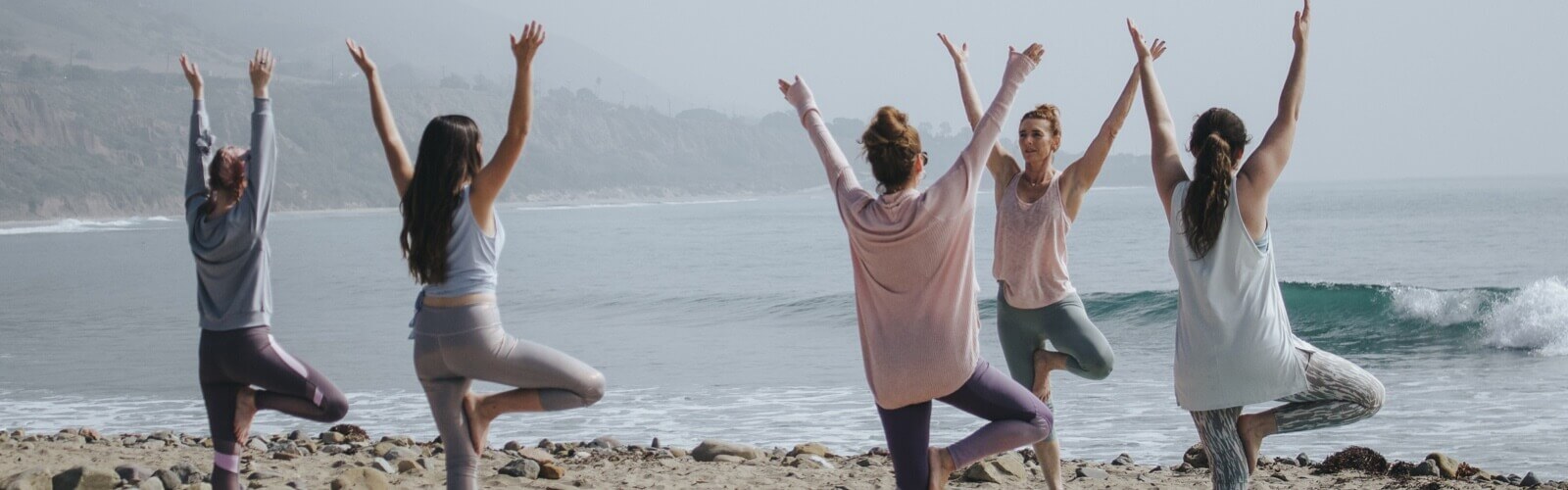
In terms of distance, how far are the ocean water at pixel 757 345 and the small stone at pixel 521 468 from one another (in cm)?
237

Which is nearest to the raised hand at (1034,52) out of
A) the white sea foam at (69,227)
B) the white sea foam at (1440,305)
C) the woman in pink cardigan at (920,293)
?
the woman in pink cardigan at (920,293)

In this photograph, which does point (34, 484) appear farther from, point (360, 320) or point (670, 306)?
point (670, 306)

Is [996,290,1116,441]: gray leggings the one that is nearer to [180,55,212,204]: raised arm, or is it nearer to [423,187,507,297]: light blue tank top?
[423,187,507,297]: light blue tank top

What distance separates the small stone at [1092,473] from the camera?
7.24 meters

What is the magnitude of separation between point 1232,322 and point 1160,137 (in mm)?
641

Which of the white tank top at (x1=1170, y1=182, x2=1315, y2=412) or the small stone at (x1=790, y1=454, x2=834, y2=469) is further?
the small stone at (x1=790, y1=454, x2=834, y2=469)

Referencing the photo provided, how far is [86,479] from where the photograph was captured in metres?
6.26

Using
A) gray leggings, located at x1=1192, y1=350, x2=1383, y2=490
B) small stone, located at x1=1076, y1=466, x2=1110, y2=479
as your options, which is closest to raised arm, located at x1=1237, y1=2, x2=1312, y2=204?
gray leggings, located at x1=1192, y1=350, x2=1383, y2=490

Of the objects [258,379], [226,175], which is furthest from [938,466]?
[226,175]

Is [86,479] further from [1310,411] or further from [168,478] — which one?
[1310,411]

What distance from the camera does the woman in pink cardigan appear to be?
162 inches

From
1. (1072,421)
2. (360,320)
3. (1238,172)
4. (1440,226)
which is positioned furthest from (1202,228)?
(1440,226)

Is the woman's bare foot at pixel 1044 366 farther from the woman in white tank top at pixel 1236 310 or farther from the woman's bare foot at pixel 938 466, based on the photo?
the woman's bare foot at pixel 938 466

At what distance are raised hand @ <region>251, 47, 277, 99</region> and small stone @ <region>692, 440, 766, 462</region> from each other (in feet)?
12.0
